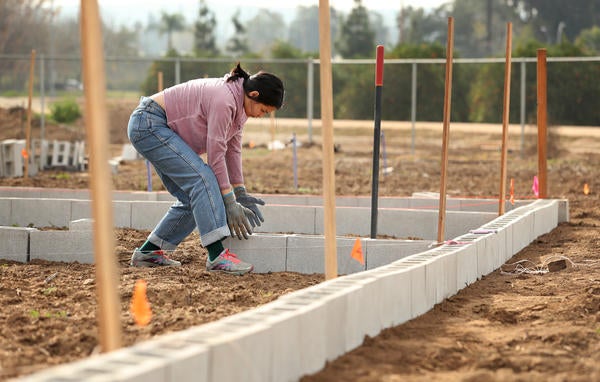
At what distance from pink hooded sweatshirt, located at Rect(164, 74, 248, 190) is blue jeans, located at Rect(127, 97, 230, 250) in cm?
8

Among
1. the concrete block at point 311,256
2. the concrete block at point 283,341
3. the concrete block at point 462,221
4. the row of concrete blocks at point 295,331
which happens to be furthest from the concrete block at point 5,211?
the concrete block at point 283,341

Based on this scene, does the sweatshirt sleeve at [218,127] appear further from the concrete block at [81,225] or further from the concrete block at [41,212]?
the concrete block at [41,212]

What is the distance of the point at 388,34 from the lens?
72.4m

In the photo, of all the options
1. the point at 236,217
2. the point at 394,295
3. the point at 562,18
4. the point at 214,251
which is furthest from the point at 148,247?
the point at 562,18

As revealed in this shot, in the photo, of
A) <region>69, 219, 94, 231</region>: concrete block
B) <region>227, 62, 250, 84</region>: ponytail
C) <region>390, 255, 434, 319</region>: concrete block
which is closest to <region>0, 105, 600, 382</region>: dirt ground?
<region>390, 255, 434, 319</region>: concrete block

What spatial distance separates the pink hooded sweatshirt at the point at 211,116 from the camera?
250 inches

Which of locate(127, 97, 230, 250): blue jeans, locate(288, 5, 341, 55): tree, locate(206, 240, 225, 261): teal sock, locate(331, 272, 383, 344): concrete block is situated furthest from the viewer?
locate(288, 5, 341, 55): tree

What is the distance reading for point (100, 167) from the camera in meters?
3.46

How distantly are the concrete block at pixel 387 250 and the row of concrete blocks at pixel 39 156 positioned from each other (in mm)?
8698

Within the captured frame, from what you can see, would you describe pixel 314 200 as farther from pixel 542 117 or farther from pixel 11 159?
pixel 11 159

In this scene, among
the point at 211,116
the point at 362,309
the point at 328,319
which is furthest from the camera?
the point at 211,116

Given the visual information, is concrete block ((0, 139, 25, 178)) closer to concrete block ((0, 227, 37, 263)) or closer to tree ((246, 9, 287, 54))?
concrete block ((0, 227, 37, 263))

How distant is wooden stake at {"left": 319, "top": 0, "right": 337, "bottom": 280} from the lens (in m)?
4.80

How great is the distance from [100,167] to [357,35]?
47716mm
